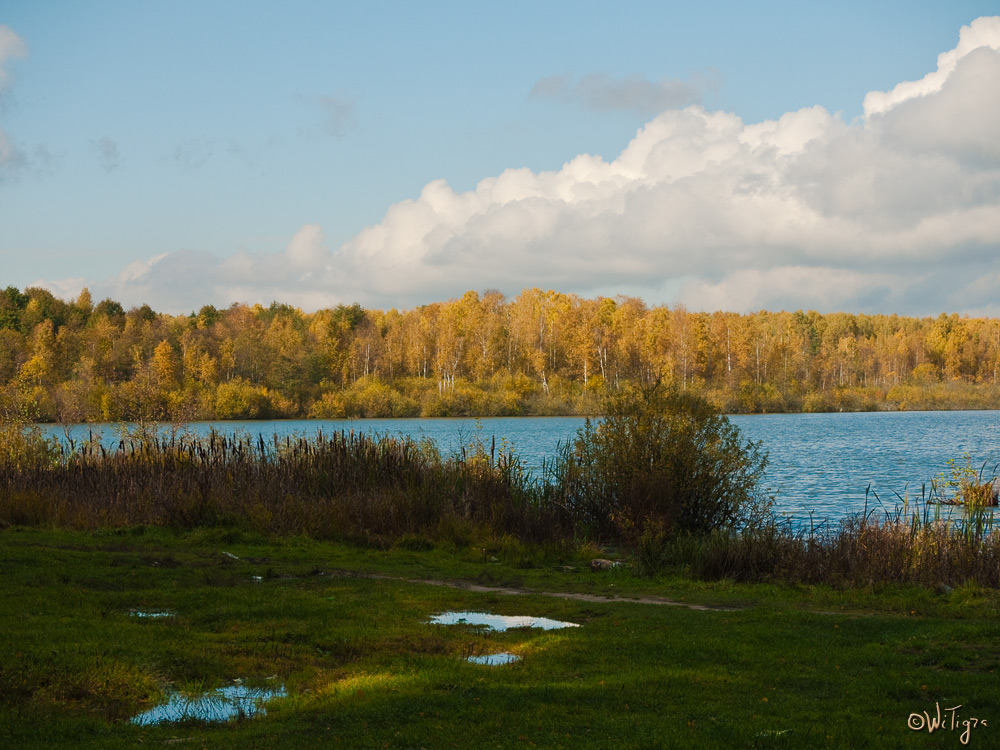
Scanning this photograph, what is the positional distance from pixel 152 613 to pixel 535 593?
5080mm

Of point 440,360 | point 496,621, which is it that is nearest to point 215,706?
point 496,621

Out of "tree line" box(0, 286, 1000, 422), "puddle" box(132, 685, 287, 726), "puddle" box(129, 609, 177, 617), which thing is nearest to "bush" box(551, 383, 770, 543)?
"puddle" box(129, 609, 177, 617)

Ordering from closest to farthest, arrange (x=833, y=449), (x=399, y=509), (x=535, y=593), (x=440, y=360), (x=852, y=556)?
1. (x=535, y=593)
2. (x=852, y=556)
3. (x=399, y=509)
4. (x=833, y=449)
5. (x=440, y=360)

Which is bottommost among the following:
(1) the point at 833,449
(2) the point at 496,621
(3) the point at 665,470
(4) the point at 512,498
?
(1) the point at 833,449

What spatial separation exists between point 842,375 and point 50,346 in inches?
3453

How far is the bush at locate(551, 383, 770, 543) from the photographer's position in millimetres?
Answer: 16594

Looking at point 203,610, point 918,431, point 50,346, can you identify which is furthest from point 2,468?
point 50,346

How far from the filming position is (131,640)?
800 centimetres

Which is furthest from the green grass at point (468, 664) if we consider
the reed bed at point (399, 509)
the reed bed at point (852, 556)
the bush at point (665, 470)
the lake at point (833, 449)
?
the lake at point (833, 449)

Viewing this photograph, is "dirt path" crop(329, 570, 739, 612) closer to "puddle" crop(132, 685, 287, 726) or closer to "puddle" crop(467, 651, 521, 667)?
"puddle" crop(467, 651, 521, 667)

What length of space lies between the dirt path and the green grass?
243mm

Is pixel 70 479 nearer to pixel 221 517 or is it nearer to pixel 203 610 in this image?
pixel 221 517

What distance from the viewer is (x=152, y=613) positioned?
9555 mm

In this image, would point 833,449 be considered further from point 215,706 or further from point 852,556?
point 215,706
